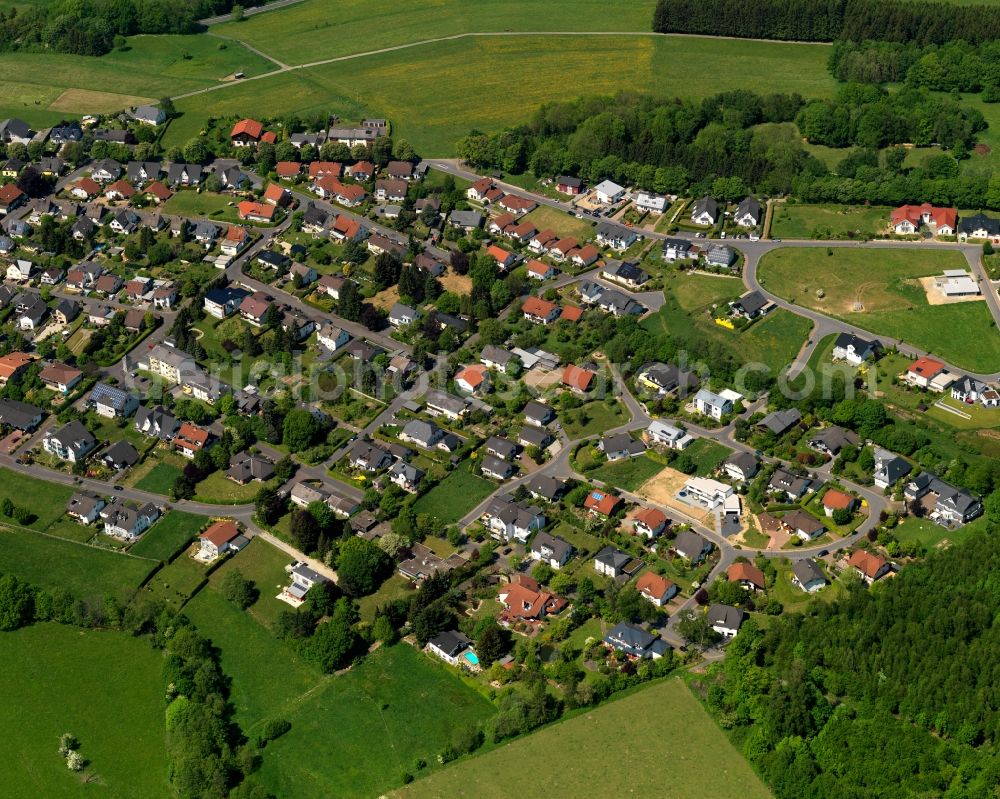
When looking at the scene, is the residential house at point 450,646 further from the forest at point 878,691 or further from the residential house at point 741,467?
the residential house at point 741,467

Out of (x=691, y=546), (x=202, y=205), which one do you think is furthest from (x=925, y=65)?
(x=691, y=546)

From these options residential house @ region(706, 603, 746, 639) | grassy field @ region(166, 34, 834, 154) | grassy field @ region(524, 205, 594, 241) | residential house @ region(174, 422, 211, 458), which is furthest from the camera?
grassy field @ region(166, 34, 834, 154)

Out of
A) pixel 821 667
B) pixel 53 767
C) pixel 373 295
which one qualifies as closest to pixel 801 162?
pixel 373 295

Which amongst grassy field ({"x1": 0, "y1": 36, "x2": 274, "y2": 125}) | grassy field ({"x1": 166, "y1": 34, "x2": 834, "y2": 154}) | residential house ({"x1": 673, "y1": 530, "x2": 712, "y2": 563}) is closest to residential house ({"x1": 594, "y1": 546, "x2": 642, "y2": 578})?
residential house ({"x1": 673, "y1": 530, "x2": 712, "y2": 563})

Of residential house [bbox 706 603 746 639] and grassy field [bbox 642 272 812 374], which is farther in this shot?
grassy field [bbox 642 272 812 374]

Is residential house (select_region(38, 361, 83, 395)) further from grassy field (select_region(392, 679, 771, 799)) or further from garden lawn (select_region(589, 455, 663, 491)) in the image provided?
grassy field (select_region(392, 679, 771, 799))

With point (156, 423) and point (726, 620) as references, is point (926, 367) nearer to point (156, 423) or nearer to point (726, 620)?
point (726, 620)

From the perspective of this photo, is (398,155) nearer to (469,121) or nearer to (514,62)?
(469,121)

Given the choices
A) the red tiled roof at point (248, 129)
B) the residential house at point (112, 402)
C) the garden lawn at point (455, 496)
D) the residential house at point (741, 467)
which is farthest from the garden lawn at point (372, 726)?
the red tiled roof at point (248, 129)
